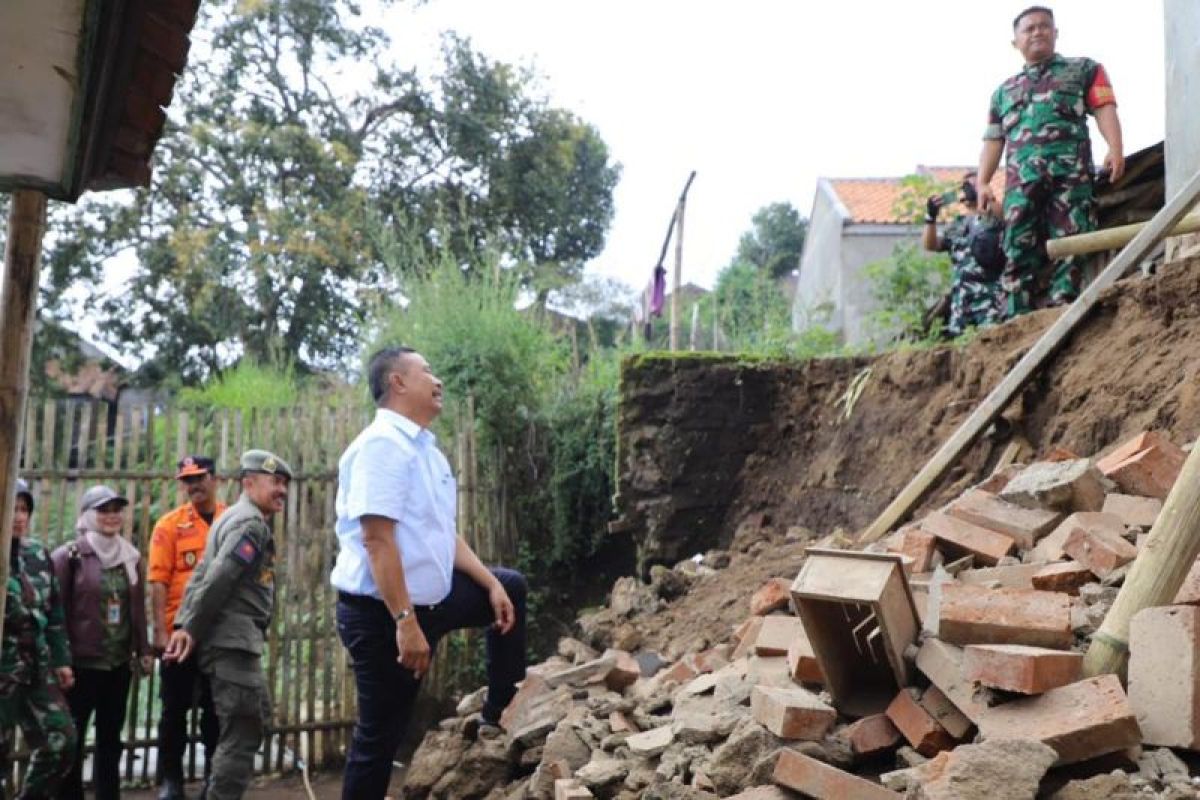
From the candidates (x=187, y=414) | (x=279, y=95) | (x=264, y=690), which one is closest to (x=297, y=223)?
(x=279, y=95)

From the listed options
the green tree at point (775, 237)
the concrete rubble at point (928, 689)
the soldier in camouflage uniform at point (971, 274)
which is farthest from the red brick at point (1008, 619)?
the green tree at point (775, 237)

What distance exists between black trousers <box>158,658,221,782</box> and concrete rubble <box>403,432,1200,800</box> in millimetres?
1698

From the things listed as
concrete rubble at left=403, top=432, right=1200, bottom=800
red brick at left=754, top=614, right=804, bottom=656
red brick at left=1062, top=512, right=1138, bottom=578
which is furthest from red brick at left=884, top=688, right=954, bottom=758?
red brick at left=1062, top=512, right=1138, bottom=578

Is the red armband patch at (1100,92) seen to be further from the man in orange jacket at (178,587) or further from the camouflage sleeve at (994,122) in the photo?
the man in orange jacket at (178,587)

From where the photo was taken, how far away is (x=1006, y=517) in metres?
3.77

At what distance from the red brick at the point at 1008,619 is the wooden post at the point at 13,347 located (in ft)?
8.02

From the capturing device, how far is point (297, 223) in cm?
1948

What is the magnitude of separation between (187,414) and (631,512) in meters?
2.82

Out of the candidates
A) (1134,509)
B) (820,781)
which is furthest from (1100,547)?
(820,781)

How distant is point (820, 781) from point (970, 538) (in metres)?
1.42

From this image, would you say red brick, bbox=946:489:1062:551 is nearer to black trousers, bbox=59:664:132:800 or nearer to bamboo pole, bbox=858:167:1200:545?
bamboo pole, bbox=858:167:1200:545

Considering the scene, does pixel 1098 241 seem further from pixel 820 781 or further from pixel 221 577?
pixel 221 577

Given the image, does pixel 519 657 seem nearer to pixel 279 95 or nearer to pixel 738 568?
pixel 738 568

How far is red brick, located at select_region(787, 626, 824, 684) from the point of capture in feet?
10.4
